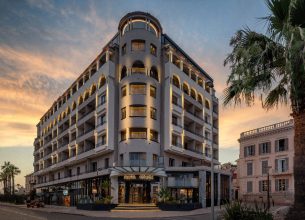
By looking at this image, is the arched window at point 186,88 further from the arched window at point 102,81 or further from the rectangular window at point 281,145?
the rectangular window at point 281,145

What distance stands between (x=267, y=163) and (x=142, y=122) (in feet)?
94.5

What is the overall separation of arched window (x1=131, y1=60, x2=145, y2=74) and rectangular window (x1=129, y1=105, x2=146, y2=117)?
5310 millimetres

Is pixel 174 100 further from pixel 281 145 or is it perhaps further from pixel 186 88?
pixel 281 145

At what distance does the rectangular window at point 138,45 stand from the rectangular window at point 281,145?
2999cm

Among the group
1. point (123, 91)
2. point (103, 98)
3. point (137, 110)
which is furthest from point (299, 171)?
point (103, 98)

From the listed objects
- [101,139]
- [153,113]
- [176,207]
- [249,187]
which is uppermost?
[153,113]

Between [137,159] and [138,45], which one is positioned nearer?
[137,159]

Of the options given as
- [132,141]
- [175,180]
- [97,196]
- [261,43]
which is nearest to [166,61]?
[132,141]

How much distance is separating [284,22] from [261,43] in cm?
126

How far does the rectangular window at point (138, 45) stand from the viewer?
62.7m

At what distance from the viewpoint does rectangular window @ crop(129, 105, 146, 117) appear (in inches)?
2379

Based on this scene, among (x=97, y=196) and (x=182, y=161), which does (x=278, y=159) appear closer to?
(x=182, y=161)

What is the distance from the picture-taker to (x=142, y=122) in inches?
2360

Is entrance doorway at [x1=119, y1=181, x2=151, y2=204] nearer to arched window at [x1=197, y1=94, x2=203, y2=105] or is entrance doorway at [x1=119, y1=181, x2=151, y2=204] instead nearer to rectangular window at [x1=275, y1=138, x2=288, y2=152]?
arched window at [x1=197, y1=94, x2=203, y2=105]
